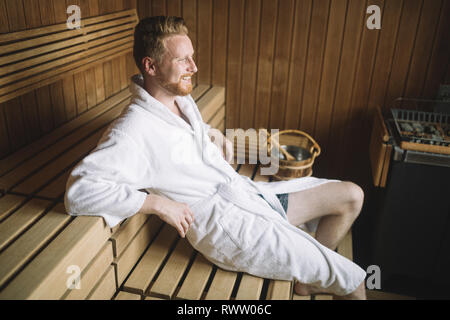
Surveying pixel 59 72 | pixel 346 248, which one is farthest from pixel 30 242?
pixel 346 248

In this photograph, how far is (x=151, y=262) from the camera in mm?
1808

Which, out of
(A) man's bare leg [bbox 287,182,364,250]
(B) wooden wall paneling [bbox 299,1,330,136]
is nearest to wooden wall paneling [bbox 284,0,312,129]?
(B) wooden wall paneling [bbox 299,1,330,136]

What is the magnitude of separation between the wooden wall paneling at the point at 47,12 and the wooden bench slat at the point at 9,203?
912mm

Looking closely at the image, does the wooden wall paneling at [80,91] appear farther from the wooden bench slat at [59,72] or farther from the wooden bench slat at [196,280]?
the wooden bench slat at [196,280]

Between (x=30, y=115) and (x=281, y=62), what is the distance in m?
1.62

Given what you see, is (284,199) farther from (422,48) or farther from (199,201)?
(422,48)

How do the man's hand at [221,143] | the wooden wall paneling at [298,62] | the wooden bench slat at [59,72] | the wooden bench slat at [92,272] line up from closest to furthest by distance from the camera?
the wooden bench slat at [92,272] → the wooden bench slat at [59,72] → the man's hand at [221,143] → the wooden wall paneling at [298,62]

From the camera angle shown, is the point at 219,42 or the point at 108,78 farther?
the point at 219,42

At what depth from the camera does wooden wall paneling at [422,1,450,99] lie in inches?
100

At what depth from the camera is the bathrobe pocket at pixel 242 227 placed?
5.49ft

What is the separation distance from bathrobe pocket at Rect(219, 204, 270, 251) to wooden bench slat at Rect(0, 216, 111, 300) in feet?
1.51

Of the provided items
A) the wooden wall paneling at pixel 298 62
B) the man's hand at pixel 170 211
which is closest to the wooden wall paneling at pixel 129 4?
the wooden wall paneling at pixel 298 62
